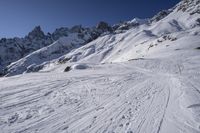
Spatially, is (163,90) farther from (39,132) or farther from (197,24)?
(197,24)

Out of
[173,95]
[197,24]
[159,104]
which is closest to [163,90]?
[173,95]

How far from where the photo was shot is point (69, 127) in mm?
9172

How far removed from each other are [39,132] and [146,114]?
195 inches

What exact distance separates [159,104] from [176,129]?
3.38 metres

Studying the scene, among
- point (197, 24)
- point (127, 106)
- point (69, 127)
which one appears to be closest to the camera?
point (69, 127)

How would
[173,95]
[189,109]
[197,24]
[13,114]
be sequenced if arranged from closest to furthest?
[13,114] < [189,109] < [173,95] < [197,24]

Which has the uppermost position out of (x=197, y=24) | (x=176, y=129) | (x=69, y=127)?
(x=197, y=24)

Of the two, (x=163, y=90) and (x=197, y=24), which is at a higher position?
(x=197, y=24)

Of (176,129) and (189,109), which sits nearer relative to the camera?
(176,129)

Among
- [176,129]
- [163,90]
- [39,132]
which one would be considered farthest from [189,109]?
[39,132]

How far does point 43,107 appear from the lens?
11797mm

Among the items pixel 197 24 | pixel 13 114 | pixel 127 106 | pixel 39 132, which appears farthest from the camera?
pixel 197 24

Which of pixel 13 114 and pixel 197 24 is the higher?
pixel 197 24

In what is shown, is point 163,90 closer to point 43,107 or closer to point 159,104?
point 159,104
